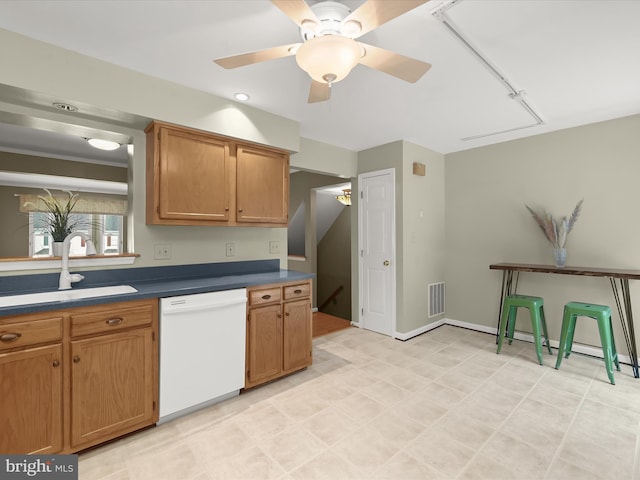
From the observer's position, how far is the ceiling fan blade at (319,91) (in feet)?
5.72

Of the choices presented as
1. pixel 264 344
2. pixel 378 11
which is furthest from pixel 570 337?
pixel 378 11

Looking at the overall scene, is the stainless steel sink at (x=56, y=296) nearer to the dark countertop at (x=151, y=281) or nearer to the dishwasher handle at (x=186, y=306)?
the dark countertop at (x=151, y=281)

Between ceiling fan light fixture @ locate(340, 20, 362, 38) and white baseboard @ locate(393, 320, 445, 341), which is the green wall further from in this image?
ceiling fan light fixture @ locate(340, 20, 362, 38)

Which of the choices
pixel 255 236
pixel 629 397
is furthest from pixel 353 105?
pixel 629 397

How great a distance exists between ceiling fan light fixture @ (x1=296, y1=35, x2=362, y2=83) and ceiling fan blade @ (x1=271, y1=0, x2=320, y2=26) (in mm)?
87

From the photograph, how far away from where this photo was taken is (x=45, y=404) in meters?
1.62

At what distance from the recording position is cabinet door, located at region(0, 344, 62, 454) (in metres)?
1.51

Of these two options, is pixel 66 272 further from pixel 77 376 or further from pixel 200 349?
pixel 200 349

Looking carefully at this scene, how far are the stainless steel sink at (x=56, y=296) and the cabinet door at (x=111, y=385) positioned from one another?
0.98ft

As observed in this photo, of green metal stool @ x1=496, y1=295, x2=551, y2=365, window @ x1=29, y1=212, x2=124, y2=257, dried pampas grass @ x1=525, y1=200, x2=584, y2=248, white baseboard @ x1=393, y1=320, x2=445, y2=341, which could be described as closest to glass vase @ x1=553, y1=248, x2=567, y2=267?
dried pampas grass @ x1=525, y1=200, x2=584, y2=248

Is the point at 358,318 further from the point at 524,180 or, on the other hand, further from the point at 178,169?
the point at 178,169

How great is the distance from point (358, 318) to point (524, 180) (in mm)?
2751

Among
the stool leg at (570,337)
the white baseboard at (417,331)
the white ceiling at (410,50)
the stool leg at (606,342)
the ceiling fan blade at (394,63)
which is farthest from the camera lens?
the white baseboard at (417,331)

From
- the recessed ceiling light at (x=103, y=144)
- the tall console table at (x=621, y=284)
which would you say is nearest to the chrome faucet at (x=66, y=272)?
the recessed ceiling light at (x=103, y=144)
